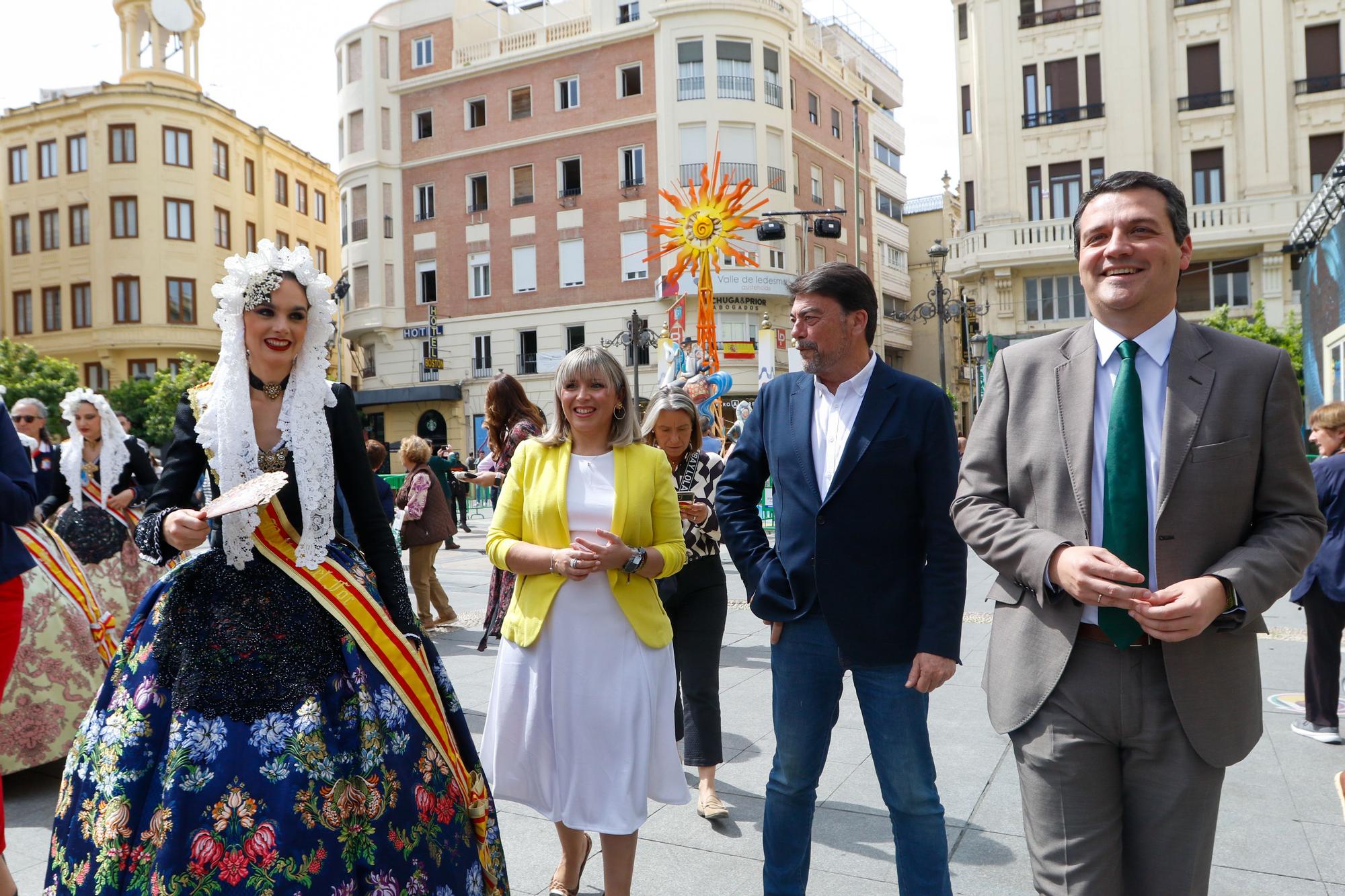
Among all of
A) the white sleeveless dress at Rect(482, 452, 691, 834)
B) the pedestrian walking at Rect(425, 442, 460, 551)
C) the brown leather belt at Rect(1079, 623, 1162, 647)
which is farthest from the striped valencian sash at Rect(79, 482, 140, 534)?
the pedestrian walking at Rect(425, 442, 460, 551)

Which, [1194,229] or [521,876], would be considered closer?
[521,876]

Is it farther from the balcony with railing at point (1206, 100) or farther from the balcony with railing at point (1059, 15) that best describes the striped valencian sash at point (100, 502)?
the balcony with railing at point (1206, 100)

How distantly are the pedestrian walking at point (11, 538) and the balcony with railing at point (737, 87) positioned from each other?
32500 mm

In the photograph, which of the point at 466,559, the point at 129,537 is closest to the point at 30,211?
the point at 466,559

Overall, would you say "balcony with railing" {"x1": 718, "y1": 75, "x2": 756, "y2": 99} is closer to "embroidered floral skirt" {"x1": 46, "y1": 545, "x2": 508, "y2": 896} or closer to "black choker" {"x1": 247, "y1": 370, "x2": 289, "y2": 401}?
"black choker" {"x1": 247, "y1": 370, "x2": 289, "y2": 401}

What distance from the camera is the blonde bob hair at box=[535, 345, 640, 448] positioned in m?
3.48

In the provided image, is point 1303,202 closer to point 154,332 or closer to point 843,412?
point 843,412

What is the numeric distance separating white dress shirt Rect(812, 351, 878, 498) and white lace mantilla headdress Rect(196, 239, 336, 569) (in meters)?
1.55

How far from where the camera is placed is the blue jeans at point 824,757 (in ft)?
9.89

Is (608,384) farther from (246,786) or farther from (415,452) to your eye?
(415,452)

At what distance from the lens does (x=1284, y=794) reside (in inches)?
172

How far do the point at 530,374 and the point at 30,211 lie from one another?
24.1 meters

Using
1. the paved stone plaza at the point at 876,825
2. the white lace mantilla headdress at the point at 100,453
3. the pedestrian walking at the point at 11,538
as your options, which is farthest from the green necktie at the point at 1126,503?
the white lace mantilla headdress at the point at 100,453

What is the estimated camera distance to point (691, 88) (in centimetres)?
3341
